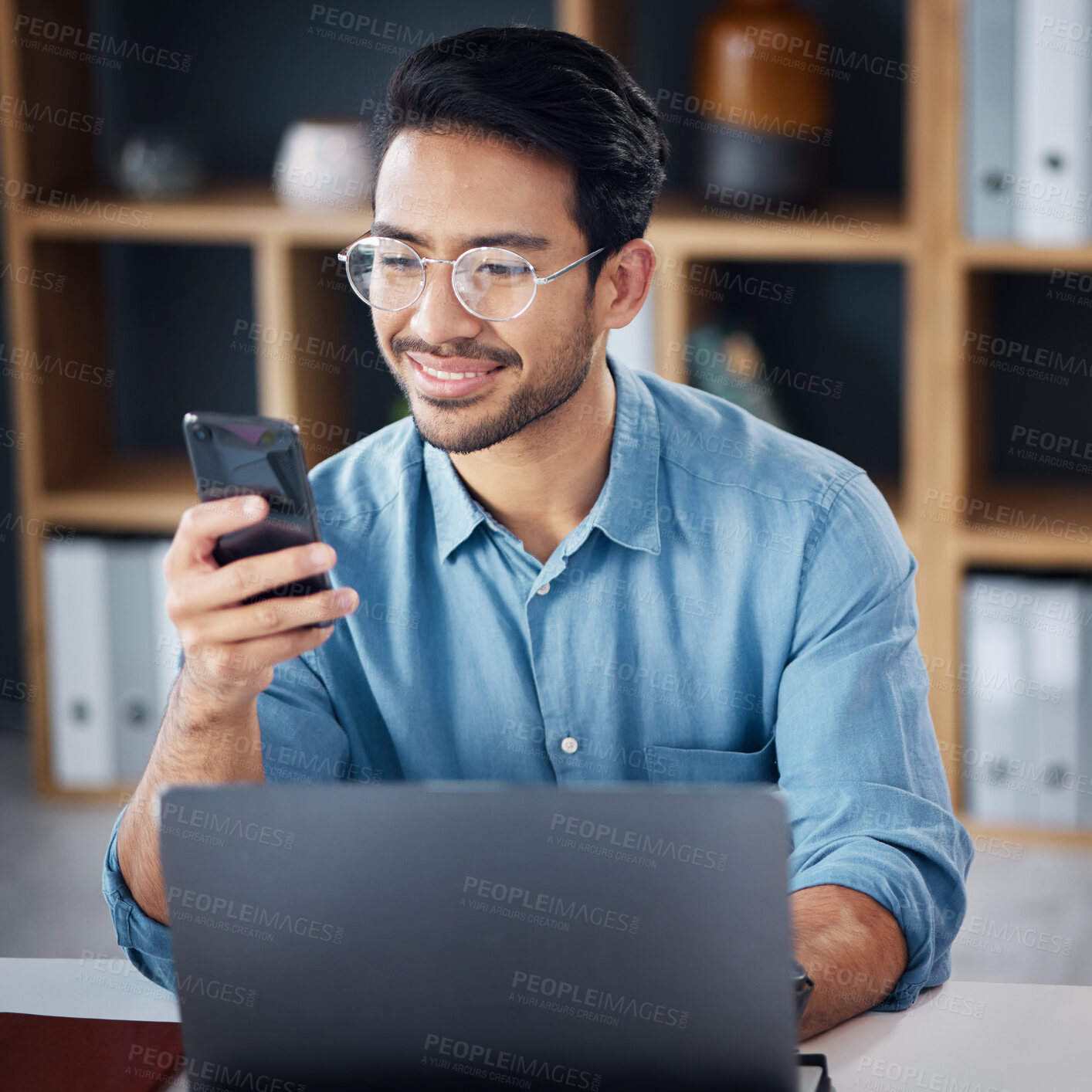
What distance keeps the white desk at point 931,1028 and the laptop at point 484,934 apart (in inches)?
8.5

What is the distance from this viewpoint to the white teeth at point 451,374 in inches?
50.2

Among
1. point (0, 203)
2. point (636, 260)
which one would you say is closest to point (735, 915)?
point (636, 260)

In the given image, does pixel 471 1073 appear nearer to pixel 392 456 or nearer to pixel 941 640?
pixel 392 456

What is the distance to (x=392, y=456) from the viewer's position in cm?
143

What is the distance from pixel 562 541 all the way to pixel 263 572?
1.31ft

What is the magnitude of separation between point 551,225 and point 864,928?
0.65 meters

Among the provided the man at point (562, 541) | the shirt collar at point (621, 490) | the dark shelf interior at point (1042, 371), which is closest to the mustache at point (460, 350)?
the man at point (562, 541)

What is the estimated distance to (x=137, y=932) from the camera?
1103mm

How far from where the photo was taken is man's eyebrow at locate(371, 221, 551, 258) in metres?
1.24
